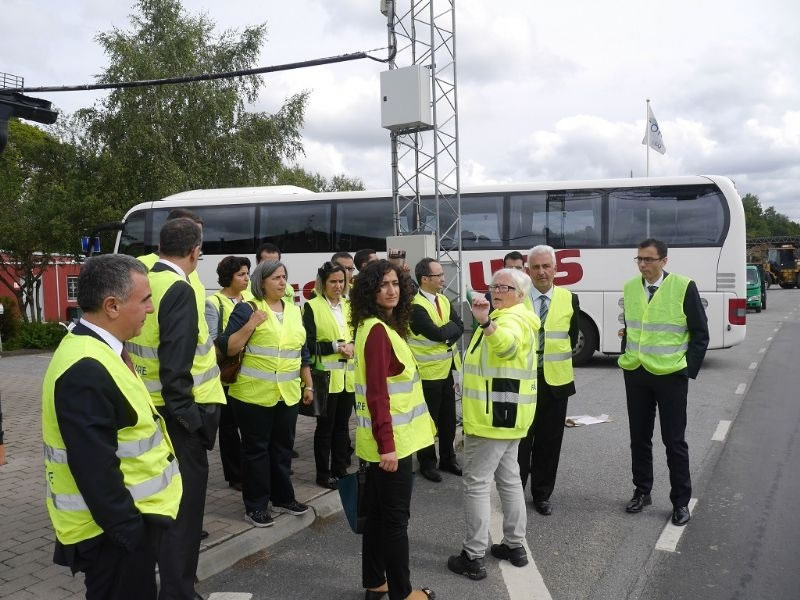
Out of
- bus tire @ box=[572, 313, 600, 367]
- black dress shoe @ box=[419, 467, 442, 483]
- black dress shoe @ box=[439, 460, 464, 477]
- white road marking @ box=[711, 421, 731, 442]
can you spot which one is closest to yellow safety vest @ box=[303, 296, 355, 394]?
black dress shoe @ box=[419, 467, 442, 483]

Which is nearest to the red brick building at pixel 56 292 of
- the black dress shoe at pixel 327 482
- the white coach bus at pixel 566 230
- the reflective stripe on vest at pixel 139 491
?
the white coach bus at pixel 566 230

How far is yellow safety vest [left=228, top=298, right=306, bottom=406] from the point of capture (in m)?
4.27

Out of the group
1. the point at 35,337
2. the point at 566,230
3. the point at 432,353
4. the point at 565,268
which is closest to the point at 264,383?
the point at 432,353

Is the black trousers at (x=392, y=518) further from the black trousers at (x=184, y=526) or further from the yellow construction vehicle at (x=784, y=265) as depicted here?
the yellow construction vehicle at (x=784, y=265)

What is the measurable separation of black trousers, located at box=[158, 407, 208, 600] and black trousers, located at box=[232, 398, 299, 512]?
1.08 m

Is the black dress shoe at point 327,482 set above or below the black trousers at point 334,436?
below

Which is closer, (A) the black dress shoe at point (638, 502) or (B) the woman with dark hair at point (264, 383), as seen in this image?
(B) the woman with dark hair at point (264, 383)

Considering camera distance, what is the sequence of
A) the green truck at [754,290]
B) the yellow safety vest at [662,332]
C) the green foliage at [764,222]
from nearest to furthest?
1. the yellow safety vest at [662,332]
2. the green truck at [754,290]
3. the green foliage at [764,222]

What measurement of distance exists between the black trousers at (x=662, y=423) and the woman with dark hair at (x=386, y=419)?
201cm

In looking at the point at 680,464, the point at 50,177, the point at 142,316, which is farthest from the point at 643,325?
the point at 50,177

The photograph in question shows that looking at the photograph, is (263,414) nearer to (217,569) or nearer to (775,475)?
(217,569)

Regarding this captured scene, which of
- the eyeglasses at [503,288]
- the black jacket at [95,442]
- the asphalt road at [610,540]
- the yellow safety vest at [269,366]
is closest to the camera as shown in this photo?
the black jacket at [95,442]

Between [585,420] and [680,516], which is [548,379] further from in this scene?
Answer: [585,420]

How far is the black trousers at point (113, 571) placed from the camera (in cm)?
213
